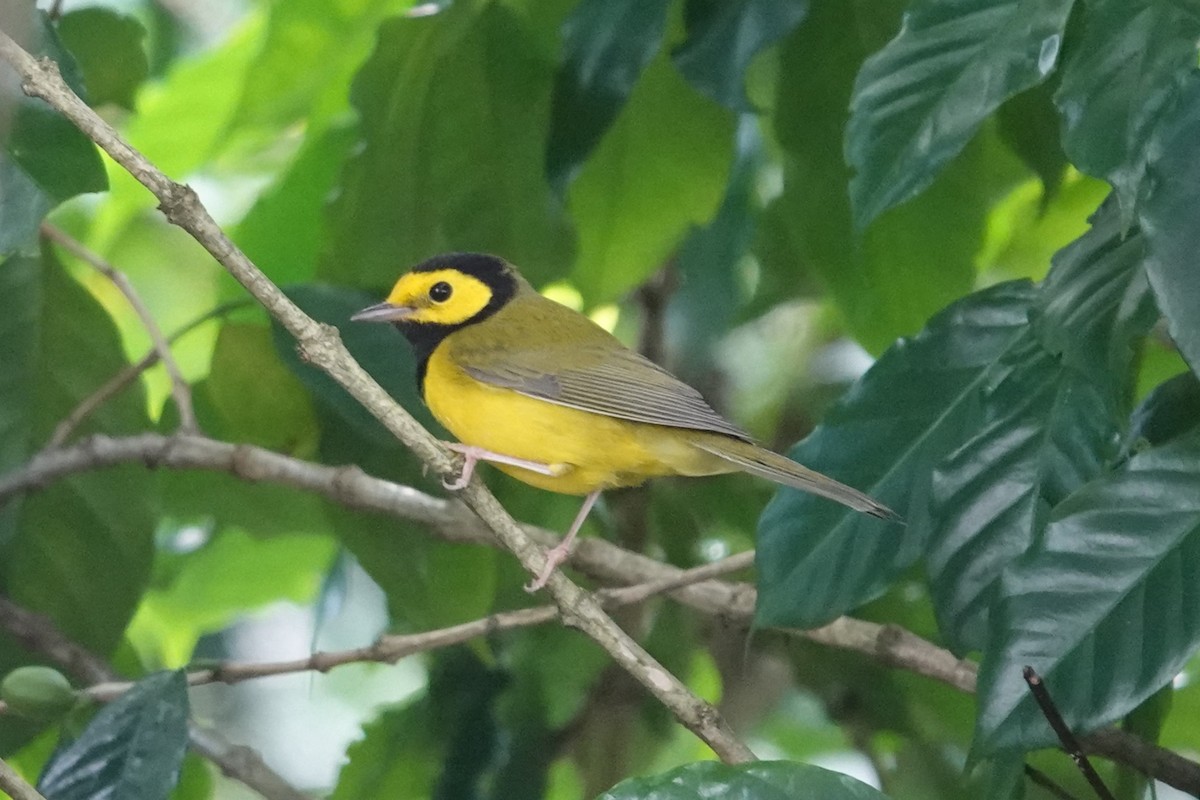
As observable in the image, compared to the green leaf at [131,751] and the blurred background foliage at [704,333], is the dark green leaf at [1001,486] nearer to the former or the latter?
the blurred background foliage at [704,333]

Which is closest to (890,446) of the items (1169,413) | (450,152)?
(1169,413)

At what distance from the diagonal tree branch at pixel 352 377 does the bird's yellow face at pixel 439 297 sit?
753mm

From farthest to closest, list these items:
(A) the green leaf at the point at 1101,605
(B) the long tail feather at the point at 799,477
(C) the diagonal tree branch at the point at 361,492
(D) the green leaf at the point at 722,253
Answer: (D) the green leaf at the point at 722,253, (C) the diagonal tree branch at the point at 361,492, (B) the long tail feather at the point at 799,477, (A) the green leaf at the point at 1101,605

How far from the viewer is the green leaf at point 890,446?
156 centimetres

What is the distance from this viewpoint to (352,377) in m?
1.44

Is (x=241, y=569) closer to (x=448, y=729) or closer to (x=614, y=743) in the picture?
(x=448, y=729)

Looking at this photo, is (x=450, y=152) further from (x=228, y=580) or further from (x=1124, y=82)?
(x=1124, y=82)

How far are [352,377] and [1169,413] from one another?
90 centimetres

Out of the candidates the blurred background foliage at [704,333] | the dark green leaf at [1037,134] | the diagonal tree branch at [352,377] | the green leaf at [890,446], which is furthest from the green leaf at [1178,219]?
the dark green leaf at [1037,134]

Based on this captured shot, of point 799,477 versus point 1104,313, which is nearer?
point 1104,313

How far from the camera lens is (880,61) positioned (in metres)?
1.40

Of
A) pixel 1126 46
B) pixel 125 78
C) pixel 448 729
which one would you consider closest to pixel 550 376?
pixel 448 729

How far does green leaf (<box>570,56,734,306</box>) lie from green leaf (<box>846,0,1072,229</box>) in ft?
2.72

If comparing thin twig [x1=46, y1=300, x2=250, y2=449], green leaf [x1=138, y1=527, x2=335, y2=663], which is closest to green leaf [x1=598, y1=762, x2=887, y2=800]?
thin twig [x1=46, y1=300, x2=250, y2=449]
